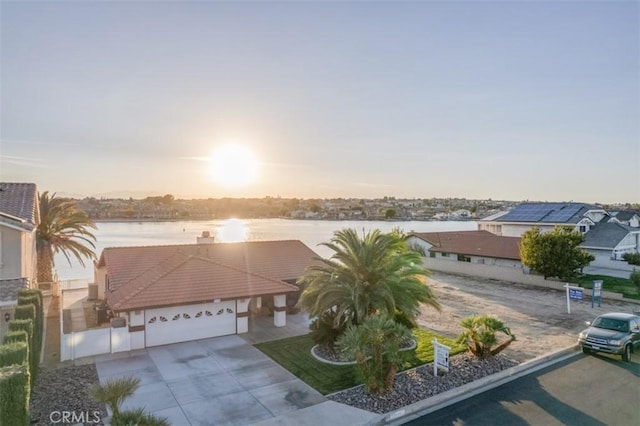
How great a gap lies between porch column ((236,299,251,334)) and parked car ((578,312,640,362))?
14.0 m

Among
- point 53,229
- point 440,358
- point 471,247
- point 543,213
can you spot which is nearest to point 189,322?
point 440,358

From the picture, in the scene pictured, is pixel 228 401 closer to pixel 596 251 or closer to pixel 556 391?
pixel 556 391

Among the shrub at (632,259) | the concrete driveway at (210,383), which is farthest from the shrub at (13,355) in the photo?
the shrub at (632,259)

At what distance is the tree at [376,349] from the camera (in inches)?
480

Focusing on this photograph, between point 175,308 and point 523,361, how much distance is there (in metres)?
13.9

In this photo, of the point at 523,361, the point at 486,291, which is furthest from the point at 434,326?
the point at 486,291

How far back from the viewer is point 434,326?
20469mm

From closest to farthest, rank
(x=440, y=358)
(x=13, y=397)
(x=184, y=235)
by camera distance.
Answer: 1. (x=13, y=397)
2. (x=440, y=358)
3. (x=184, y=235)

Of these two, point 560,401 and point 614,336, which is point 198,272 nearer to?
point 560,401

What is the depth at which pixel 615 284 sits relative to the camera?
3061cm

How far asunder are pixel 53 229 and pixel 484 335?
28.8 m

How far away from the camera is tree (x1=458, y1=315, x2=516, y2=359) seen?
15.0 m

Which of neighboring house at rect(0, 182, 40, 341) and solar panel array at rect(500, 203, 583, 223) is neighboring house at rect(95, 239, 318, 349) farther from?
solar panel array at rect(500, 203, 583, 223)

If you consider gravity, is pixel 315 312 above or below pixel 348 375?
above
